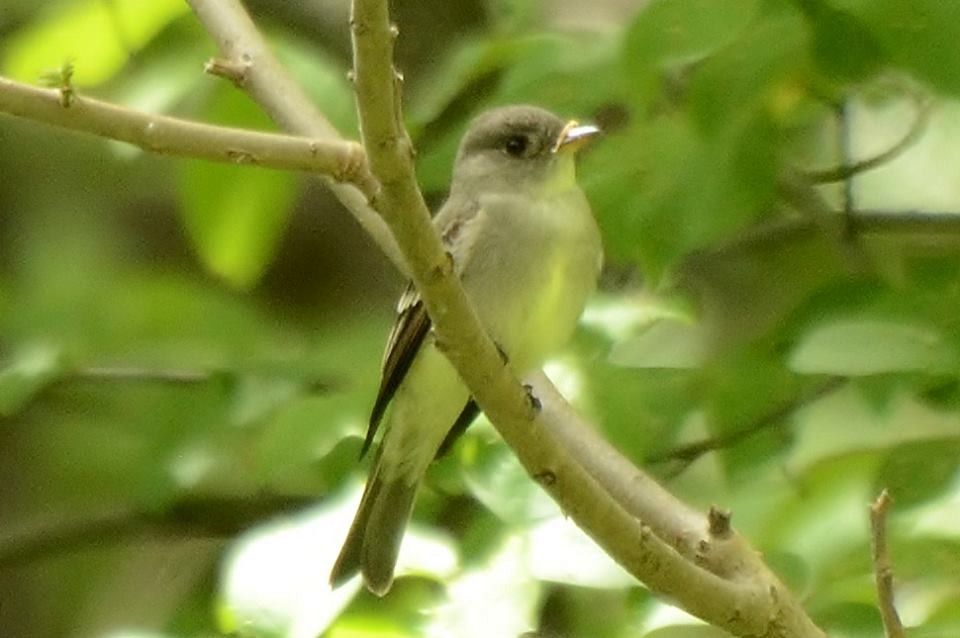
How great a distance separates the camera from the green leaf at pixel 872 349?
6.13 ft

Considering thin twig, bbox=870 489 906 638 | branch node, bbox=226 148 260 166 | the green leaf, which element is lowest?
thin twig, bbox=870 489 906 638

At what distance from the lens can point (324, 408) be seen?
2229mm

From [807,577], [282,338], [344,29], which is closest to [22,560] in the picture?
[282,338]

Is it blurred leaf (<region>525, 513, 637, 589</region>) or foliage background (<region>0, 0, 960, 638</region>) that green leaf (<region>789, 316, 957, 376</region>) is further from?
blurred leaf (<region>525, 513, 637, 589</region>)

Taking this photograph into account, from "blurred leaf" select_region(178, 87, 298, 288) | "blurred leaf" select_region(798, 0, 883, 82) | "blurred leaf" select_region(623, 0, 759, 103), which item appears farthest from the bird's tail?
"blurred leaf" select_region(798, 0, 883, 82)

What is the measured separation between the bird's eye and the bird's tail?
0.51 m

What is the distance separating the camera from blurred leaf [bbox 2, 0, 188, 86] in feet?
8.02

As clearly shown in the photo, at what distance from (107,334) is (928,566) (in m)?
1.33

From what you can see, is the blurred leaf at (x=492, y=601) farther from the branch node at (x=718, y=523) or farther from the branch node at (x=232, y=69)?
the branch node at (x=232, y=69)

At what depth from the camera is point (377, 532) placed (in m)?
2.35

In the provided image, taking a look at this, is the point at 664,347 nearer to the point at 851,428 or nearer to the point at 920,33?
the point at 851,428

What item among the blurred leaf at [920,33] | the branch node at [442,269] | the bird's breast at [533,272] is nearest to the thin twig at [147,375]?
the bird's breast at [533,272]

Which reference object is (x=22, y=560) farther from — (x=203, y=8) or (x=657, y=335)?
(x=203, y=8)

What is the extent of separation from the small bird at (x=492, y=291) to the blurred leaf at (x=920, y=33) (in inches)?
17.4
